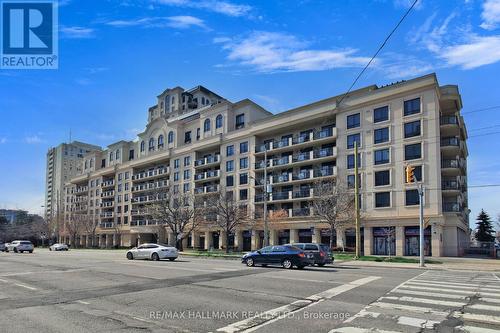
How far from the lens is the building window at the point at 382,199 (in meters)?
48.5

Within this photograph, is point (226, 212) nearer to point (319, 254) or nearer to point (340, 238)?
point (340, 238)

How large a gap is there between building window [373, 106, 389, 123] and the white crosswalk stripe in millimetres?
38658

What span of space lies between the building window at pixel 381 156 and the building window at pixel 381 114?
12.3 ft

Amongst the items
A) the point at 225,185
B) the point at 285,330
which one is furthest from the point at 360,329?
the point at 225,185

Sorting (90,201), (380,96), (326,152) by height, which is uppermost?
(380,96)

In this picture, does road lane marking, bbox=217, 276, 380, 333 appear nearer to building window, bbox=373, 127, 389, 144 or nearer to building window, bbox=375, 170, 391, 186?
building window, bbox=375, 170, 391, 186

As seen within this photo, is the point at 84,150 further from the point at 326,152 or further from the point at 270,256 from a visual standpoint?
the point at 270,256

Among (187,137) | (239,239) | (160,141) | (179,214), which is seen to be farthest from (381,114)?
(160,141)

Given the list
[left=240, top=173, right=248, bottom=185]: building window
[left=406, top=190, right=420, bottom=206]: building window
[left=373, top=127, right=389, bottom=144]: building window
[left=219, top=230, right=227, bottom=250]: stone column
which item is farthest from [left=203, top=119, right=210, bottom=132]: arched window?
[left=406, top=190, right=420, bottom=206]: building window

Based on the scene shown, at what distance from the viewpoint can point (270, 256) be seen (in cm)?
2427

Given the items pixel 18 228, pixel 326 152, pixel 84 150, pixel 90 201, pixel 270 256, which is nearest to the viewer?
pixel 270 256

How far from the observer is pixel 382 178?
49250mm

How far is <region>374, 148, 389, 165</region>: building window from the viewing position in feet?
161

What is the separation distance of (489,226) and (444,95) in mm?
49823
